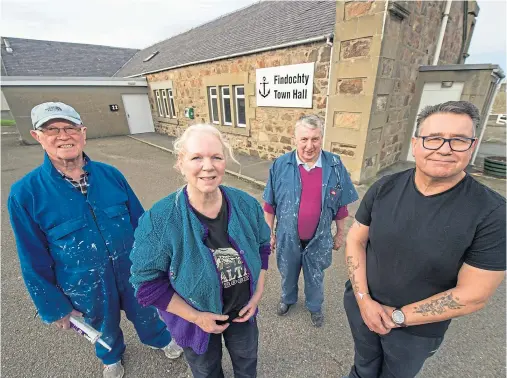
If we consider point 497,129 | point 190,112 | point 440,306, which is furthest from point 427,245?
point 497,129

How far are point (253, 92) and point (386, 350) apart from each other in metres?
7.24

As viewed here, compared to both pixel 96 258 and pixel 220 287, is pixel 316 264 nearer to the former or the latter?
pixel 220 287

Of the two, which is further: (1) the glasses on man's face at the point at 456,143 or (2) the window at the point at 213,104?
(2) the window at the point at 213,104

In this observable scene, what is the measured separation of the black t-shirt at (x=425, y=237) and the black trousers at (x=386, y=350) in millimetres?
88

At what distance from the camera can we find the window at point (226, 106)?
29.2 feet

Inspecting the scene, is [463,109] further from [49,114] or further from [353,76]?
[353,76]

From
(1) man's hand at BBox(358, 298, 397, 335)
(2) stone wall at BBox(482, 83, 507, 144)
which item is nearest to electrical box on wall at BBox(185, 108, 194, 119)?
(1) man's hand at BBox(358, 298, 397, 335)

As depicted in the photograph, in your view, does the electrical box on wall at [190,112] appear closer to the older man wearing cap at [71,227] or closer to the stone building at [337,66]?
the stone building at [337,66]

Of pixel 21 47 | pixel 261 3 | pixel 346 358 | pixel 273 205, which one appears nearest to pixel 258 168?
pixel 273 205

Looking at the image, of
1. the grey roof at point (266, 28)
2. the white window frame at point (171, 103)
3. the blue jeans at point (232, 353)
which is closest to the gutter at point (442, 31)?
the grey roof at point (266, 28)

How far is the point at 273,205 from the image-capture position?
7.92ft

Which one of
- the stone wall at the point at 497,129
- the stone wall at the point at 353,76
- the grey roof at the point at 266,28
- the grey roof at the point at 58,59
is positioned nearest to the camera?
the stone wall at the point at 353,76

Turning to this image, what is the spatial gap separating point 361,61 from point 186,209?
16.7 feet

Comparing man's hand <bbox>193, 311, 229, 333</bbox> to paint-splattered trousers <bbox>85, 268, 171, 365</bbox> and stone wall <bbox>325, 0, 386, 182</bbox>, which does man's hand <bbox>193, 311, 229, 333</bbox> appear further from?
stone wall <bbox>325, 0, 386, 182</bbox>
